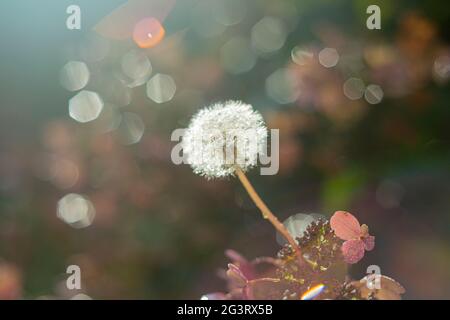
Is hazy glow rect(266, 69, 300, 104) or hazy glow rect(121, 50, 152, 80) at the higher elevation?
hazy glow rect(121, 50, 152, 80)

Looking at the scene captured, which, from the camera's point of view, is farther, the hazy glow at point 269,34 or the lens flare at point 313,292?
the hazy glow at point 269,34

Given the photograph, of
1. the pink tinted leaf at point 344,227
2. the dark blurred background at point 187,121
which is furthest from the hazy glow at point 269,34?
the pink tinted leaf at point 344,227

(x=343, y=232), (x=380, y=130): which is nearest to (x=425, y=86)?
(x=380, y=130)

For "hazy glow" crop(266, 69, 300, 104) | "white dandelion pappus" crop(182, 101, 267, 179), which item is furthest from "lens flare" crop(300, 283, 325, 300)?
"hazy glow" crop(266, 69, 300, 104)

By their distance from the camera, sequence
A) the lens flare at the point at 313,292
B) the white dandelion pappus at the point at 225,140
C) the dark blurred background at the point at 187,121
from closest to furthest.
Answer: the lens flare at the point at 313,292
the white dandelion pappus at the point at 225,140
the dark blurred background at the point at 187,121

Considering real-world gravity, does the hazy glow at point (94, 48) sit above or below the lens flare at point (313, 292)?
above

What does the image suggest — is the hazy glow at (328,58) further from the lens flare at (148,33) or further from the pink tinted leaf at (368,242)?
the pink tinted leaf at (368,242)

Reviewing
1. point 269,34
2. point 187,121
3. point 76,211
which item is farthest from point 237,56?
point 76,211

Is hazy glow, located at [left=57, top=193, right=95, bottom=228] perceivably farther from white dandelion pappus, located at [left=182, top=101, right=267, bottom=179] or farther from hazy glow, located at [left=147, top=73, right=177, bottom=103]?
white dandelion pappus, located at [left=182, top=101, right=267, bottom=179]

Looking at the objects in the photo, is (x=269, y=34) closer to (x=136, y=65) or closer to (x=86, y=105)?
(x=136, y=65)
